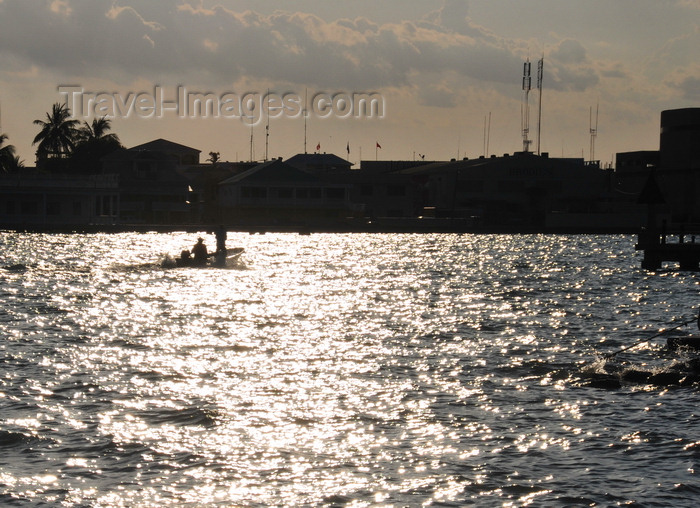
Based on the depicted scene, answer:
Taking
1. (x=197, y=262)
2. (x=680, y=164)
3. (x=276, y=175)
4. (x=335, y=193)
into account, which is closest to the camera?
(x=197, y=262)

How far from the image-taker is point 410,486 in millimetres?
12211

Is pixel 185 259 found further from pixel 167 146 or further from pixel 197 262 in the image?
pixel 167 146

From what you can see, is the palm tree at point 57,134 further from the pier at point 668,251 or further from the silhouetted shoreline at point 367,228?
the pier at point 668,251

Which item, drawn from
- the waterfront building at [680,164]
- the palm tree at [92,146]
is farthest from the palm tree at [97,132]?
the waterfront building at [680,164]

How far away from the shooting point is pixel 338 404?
16.6 meters

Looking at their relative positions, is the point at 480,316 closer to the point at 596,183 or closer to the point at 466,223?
the point at 466,223

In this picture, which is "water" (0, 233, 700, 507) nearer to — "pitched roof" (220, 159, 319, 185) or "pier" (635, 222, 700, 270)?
"pier" (635, 222, 700, 270)

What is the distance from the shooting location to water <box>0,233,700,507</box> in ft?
40.3

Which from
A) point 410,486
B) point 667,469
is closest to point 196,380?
point 410,486

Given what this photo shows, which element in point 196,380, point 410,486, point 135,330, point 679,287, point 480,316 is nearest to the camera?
point 410,486

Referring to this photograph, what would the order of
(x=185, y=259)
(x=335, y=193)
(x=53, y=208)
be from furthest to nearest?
(x=335, y=193) → (x=53, y=208) → (x=185, y=259)

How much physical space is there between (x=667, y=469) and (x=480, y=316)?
1833 centimetres

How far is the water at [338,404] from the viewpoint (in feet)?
40.3

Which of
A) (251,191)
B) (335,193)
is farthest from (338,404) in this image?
(335,193)
